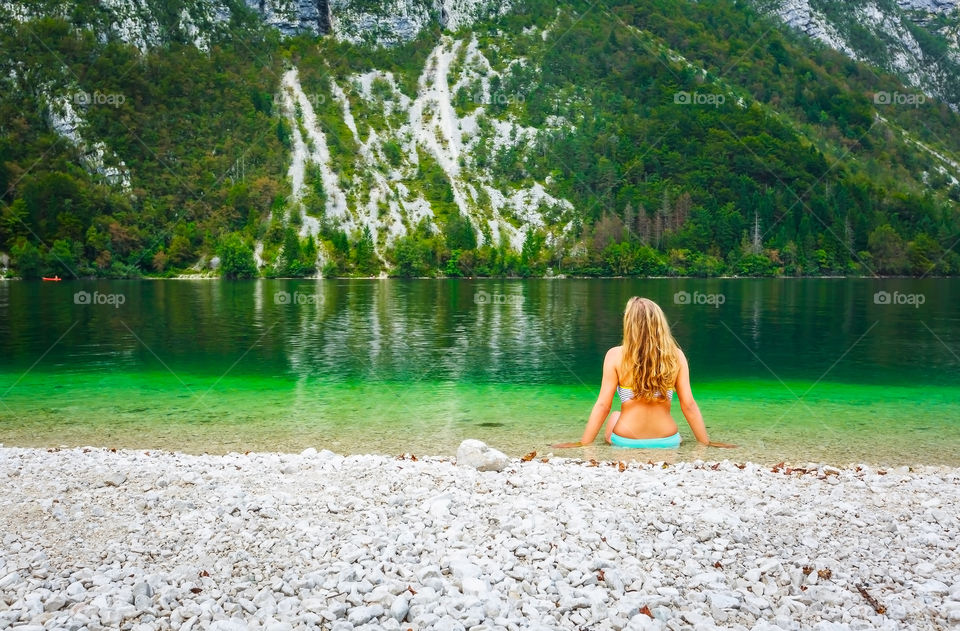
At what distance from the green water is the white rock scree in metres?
3.92

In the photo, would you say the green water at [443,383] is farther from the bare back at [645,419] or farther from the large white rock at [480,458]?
the large white rock at [480,458]

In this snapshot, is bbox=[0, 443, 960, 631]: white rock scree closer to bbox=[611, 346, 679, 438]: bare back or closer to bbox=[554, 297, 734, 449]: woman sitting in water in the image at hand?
bbox=[554, 297, 734, 449]: woman sitting in water

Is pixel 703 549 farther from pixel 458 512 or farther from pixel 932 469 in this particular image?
pixel 932 469

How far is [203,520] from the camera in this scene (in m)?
8.67

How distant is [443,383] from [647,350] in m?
17.0

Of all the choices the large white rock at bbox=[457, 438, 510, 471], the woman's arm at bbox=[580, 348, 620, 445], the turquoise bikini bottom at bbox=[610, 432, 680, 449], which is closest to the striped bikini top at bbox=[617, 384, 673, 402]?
the woman's arm at bbox=[580, 348, 620, 445]

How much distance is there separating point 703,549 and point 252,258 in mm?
181631

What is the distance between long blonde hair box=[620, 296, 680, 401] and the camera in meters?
11.6

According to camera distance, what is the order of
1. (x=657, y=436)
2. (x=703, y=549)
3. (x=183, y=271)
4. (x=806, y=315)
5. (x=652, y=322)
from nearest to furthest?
(x=703, y=549), (x=652, y=322), (x=657, y=436), (x=806, y=315), (x=183, y=271)

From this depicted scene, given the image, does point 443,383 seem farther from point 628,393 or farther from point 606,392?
point 606,392

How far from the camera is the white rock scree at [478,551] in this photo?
21.0 ft

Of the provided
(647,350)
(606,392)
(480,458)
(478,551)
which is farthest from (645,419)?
(478,551)

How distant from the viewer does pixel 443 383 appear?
28.0 m

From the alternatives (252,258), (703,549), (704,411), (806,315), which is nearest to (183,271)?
(252,258)
